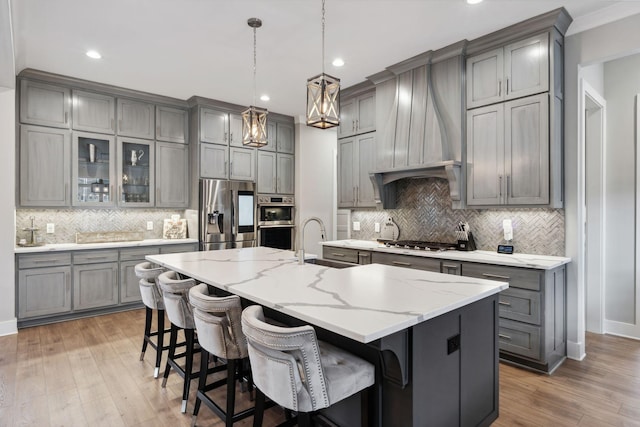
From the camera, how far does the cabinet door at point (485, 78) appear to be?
339 centimetres

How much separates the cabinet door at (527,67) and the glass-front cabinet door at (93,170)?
15.8 ft

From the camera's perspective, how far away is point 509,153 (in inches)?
131

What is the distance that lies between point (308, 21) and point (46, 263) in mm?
3939

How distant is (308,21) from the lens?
3111mm

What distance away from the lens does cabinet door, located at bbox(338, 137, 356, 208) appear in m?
4.95

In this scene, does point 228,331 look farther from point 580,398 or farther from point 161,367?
point 580,398

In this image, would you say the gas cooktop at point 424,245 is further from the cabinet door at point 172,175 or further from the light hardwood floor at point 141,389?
the cabinet door at point 172,175

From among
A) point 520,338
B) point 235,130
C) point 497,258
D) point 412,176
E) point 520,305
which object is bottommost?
point 520,338

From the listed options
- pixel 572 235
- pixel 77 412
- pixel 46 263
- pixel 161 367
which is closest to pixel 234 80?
pixel 46 263

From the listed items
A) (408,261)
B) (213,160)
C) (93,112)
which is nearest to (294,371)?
(408,261)

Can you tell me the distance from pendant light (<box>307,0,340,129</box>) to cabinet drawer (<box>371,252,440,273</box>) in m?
1.91

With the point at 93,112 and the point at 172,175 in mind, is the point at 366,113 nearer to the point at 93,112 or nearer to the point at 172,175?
the point at 172,175

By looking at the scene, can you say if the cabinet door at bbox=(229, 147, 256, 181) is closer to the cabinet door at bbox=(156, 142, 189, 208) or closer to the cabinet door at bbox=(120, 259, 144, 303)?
the cabinet door at bbox=(156, 142, 189, 208)

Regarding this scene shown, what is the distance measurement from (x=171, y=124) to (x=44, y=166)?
1.69 metres
